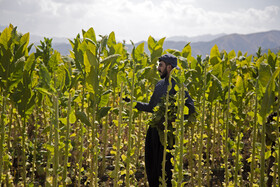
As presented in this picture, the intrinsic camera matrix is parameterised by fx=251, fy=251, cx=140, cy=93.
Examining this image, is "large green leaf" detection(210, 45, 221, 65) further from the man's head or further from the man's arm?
the man's arm

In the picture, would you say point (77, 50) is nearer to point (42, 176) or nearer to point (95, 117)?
point (95, 117)

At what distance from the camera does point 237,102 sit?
332 cm

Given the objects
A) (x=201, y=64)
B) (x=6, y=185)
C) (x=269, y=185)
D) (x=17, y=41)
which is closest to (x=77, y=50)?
(x=17, y=41)

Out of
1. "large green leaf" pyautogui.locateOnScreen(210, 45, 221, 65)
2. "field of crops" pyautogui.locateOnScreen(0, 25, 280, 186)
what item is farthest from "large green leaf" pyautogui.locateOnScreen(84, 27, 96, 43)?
"large green leaf" pyautogui.locateOnScreen(210, 45, 221, 65)

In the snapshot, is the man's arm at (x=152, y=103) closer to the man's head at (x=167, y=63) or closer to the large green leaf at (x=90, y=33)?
the man's head at (x=167, y=63)

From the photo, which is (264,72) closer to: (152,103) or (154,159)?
(152,103)

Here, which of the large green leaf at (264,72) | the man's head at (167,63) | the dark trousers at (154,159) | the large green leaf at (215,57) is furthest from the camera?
the large green leaf at (215,57)

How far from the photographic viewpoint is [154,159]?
11.0 ft

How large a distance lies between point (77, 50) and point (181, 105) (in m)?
1.84

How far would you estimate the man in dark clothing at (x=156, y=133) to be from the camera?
3.09 meters

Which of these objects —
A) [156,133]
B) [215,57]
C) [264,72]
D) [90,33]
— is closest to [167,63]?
[156,133]

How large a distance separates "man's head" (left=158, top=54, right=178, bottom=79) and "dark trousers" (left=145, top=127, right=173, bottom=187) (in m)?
0.78

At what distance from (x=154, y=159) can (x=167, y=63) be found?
1287 mm

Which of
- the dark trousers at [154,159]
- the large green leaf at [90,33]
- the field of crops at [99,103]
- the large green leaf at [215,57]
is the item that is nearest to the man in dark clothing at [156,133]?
the dark trousers at [154,159]
